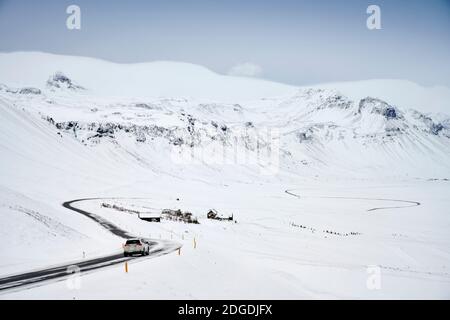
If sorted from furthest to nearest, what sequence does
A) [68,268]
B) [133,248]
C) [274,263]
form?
[274,263]
[133,248]
[68,268]

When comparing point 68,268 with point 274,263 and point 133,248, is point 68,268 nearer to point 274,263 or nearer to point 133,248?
point 133,248

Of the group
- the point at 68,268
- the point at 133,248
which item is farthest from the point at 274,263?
the point at 68,268

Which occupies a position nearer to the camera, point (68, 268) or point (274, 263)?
point (68, 268)

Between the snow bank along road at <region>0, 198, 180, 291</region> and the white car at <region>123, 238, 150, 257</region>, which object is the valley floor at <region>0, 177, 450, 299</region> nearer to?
the snow bank along road at <region>0, 198, 180, 291</region>

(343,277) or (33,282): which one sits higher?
(33,282)

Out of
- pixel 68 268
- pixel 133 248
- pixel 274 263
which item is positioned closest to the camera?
pixel 68 268

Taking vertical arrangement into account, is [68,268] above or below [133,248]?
below
